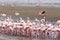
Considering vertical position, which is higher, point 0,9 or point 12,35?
point 0,9

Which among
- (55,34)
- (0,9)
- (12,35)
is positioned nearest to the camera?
(55,34)

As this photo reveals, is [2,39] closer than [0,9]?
Yes

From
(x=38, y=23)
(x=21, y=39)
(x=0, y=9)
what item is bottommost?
(x=21, y=39)

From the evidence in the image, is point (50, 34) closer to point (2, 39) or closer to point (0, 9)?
point (2, 39)

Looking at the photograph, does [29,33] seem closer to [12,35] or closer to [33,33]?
[33,33]

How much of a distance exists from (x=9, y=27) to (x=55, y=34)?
140 cm

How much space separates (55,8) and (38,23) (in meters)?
4.82

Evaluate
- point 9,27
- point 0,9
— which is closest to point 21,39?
point 9,27

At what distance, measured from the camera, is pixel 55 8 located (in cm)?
1134

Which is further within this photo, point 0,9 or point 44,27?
point 0,9

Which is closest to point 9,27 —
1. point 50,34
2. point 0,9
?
point 50,34

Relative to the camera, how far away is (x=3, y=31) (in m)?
6.77

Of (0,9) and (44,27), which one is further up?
(0,9)

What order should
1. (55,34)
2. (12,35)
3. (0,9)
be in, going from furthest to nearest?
1. (0,9)
2. (12,35)
3. (55,34)
